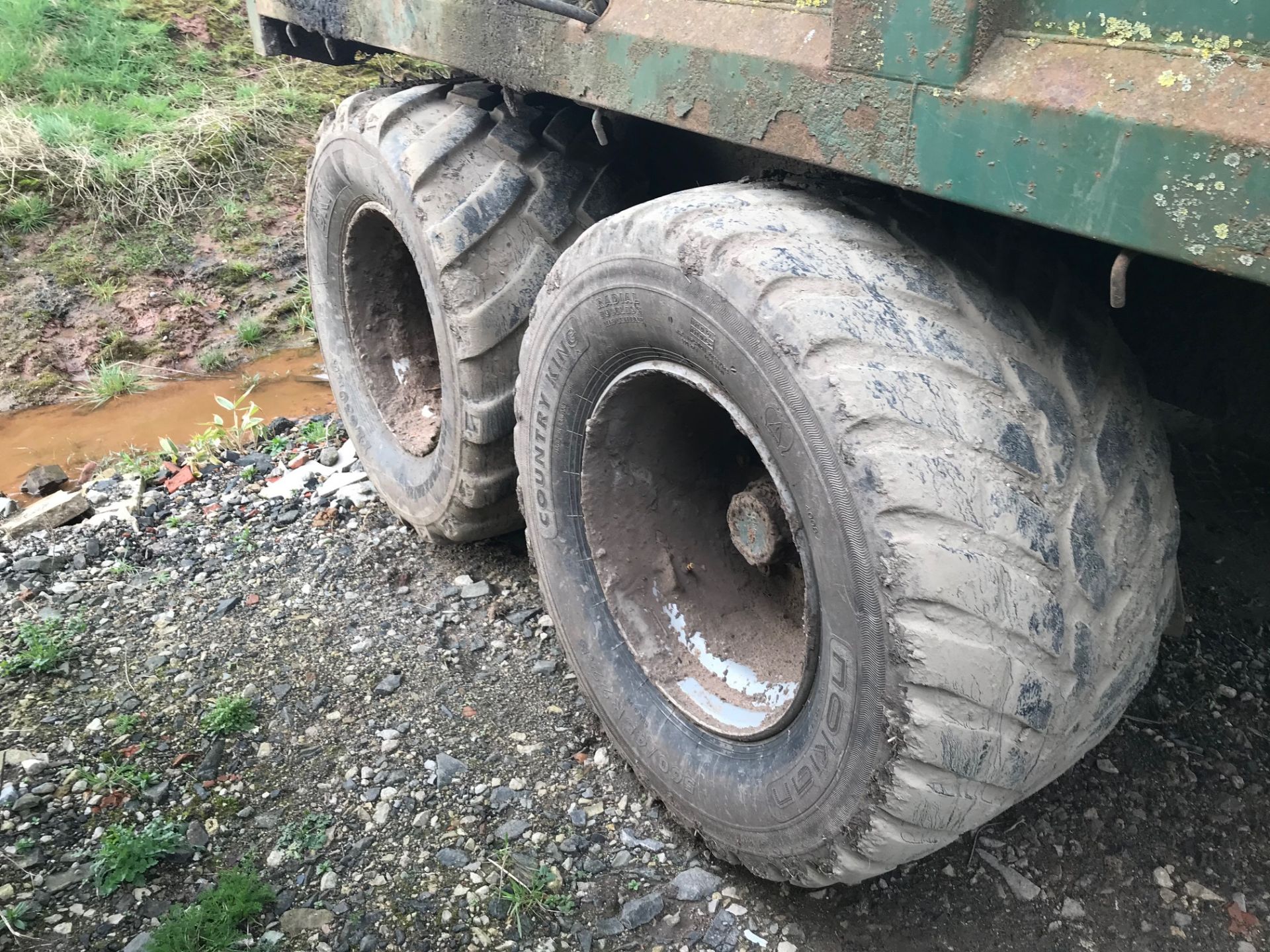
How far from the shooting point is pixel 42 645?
2.77 meters

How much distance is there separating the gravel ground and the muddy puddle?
199 cm

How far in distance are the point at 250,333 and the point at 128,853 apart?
430cm

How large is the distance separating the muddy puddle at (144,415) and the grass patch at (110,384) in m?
0.04

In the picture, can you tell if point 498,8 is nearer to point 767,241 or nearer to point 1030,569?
point 767,241

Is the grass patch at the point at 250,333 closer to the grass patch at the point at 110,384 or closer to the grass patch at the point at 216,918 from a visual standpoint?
the grass patch at the point at 110,384

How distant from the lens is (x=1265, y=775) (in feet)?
7.05

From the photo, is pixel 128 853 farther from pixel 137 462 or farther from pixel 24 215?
pixel 24 215

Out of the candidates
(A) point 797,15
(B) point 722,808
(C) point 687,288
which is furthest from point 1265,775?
(A) point 797,15

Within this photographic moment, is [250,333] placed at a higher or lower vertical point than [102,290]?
lower

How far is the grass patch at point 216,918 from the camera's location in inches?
75.3

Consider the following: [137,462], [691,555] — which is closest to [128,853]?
[691,555]

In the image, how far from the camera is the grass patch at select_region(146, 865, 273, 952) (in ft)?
6.28

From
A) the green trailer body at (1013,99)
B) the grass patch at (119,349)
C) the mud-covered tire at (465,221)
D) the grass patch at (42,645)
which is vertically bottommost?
the grass patch at (119,349)

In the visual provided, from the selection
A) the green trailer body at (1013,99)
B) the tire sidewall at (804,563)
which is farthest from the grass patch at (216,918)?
the green trailer body at (1013,99)
